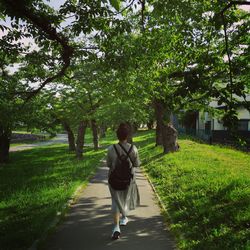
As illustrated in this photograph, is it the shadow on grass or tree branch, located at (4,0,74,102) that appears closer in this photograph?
the shadow on grass

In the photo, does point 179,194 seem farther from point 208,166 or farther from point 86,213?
point 208,166

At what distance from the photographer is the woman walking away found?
20.7 feet

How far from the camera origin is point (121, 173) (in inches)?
249

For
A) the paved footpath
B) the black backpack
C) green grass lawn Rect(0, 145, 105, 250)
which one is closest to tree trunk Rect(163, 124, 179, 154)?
green grass lawn Rect(0, 145, 105, 250)

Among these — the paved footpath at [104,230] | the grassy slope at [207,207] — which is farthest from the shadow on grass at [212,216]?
the paved footpath at [104,230]

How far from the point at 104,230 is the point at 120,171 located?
1406mm

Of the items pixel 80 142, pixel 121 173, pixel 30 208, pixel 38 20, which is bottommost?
pixel 30 208

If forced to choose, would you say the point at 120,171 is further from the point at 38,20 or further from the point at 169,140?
the point at 169,140

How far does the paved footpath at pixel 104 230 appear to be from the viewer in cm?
599

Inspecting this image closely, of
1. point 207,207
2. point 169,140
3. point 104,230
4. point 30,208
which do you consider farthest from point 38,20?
point 169,140

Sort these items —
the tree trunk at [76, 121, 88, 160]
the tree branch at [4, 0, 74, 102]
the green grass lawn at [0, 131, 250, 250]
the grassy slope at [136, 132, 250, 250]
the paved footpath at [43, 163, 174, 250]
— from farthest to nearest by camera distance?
1. the tree trunk at [76, 121, 88, 160]
2. the tree branch at [4, 0, 74, 102]
3. the green grass lawn at [0, 131, 250, 250]
4. the grassy slope at [136, 132, 250, 250]
5. the paved footpath at [43, 163, 174, 250]

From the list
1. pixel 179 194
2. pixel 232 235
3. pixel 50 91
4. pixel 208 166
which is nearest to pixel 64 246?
pixel 232 235

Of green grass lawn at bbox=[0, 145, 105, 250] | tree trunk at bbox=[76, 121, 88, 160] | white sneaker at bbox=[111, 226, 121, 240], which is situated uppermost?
tree trunk at bbox=[76, 121, 88, 160]

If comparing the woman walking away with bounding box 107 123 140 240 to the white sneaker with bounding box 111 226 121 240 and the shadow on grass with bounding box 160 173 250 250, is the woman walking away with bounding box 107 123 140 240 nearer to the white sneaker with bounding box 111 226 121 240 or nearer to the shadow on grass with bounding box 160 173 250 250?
the white sneaker with bounding box 111 226 121 240
